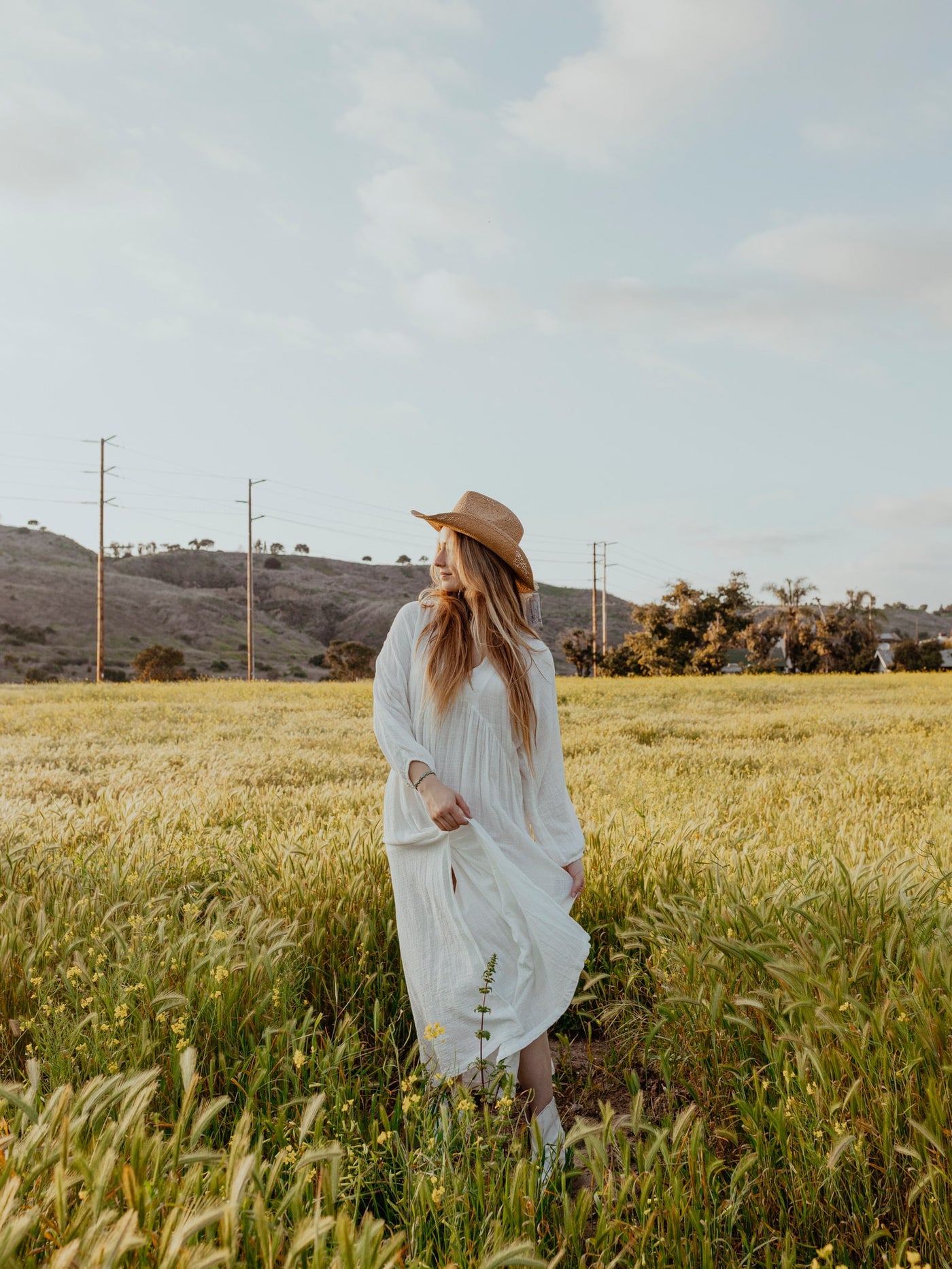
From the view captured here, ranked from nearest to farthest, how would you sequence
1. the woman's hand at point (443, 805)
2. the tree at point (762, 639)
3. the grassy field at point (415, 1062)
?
1. the grassy field at point (415, 1062)
2. the woman's hand at point (443, 805)
3. the tree at point (762, 639)

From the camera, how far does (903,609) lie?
19850 cm

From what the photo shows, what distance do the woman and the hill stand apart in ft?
184

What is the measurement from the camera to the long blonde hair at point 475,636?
3.40 metres

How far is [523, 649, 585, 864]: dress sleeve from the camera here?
11.6 feet

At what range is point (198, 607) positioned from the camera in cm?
11575

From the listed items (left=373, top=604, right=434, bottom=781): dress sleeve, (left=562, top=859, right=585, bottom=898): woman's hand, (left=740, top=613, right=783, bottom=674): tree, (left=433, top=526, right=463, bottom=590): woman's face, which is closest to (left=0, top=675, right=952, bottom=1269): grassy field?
(left=562, top=859, right=585, bottom=898): woman's hand

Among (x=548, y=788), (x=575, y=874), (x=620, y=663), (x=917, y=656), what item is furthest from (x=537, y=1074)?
(x=917, y=656)

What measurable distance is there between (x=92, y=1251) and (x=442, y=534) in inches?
106

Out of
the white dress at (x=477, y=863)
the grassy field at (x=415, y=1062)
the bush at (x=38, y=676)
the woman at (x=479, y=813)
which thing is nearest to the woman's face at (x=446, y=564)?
the woman at (x=479, y=813)

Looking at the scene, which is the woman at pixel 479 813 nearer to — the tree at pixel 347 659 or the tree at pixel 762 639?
the tree at pixel 347 659

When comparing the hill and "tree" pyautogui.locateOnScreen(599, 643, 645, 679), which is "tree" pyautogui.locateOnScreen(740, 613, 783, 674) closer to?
"tree" pyautogui.locateOnScreen(599, 643, 645, 679)

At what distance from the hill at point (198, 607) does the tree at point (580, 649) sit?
286 inches

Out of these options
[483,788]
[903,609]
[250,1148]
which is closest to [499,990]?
[483,788]

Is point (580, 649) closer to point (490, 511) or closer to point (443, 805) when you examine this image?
point (490, 511)
